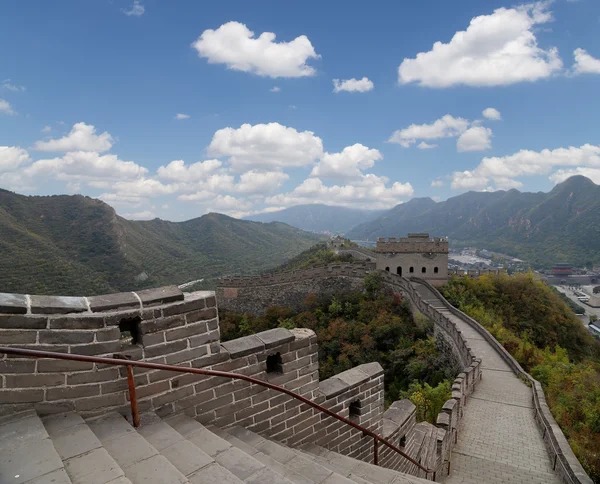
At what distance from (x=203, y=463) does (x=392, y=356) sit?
14.4 metres

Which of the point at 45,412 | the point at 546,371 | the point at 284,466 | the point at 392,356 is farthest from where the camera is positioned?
the point at 392,356

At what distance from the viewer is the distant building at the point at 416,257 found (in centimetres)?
2545

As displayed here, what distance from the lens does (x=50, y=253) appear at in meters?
34.0

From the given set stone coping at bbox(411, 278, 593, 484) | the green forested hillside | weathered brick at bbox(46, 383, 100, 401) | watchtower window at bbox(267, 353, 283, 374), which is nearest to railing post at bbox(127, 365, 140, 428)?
weathered brick at bbox(46, 383, 100, 401)

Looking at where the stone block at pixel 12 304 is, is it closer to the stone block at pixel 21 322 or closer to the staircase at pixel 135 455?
the stone block at pixel 21 322

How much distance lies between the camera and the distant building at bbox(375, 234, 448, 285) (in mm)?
25453

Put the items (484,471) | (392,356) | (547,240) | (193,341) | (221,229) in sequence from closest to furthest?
(193,341) < (484,471) < (392,356) < (221,229) < (547,240)

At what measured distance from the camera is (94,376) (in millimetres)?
2906

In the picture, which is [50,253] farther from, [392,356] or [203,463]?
[203,463]

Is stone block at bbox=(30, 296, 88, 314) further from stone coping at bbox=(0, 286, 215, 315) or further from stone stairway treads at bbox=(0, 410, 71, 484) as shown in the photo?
stone stairway treads at bbox=(0, 410, 71, 484)

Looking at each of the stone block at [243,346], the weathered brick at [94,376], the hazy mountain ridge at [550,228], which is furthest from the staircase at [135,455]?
the hazy mountain ridge at [550,228]

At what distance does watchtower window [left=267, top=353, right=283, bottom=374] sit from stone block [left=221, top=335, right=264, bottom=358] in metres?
0.32

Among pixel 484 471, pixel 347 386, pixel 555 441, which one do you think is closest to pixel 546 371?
pixel 555 441

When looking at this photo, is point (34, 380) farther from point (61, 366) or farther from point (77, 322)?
point (77, 322)
